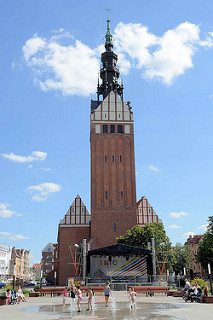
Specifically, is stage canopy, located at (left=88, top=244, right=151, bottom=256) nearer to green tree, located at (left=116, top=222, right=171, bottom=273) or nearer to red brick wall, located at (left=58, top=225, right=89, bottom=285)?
green tree, located at (left=116, top=222, right=171, bottom=273)

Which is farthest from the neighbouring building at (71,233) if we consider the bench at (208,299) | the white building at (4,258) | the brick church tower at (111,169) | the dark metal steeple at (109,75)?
the white building at (4,258)

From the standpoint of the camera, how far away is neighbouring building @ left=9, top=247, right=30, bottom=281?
101 m

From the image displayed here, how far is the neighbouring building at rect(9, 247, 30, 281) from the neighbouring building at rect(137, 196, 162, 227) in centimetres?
6059

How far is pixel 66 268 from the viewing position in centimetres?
4859

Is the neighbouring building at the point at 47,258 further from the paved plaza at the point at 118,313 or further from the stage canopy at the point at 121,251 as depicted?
the paved plaza at the point at 118,313

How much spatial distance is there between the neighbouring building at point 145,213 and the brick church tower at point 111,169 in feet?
8.89

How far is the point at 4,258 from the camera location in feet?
310

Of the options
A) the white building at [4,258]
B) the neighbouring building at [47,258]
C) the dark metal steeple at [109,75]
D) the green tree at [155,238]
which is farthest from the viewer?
the neighbouring building at [47,258]

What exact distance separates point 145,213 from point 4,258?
5980cm

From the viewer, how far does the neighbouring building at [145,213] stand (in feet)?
166

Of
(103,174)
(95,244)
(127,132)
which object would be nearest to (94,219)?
(95,244)

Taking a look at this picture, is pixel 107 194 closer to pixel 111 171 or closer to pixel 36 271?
pixel 111 171

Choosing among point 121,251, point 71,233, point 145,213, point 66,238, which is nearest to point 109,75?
point 145,213

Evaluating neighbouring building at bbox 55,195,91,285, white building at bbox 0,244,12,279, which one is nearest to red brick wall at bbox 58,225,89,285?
neighbouring building at bbox 55,195,91,285
